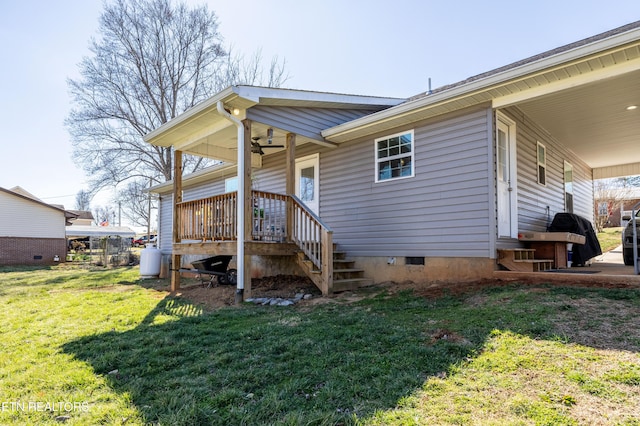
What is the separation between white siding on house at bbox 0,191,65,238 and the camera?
753 inches

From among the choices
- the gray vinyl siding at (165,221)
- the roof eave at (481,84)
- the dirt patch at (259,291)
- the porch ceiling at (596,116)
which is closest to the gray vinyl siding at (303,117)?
the roof eave at (481,84)

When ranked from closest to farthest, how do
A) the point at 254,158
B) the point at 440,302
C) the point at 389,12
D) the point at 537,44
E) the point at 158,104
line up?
the point at 440,302, the point at 254,158, the point at 389,12, the point at 537,44, the point at 158,104

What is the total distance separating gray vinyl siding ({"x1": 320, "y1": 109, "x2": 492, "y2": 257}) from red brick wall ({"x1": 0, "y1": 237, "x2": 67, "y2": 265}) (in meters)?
19.3

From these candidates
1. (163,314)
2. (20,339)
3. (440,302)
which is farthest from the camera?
(163,314)

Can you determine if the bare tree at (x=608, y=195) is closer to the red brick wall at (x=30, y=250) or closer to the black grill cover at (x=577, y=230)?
the black grill cover at (x=577, y=230)

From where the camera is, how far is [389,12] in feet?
35.9

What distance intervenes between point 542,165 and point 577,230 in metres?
1.47

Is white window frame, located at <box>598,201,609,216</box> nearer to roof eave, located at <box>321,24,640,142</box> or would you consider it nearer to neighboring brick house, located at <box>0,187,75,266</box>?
roof eave, located at <box>321,24,640,142</box>

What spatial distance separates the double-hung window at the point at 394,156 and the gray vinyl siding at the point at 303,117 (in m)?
1.25

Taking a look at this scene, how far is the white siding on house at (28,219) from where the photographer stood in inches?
753

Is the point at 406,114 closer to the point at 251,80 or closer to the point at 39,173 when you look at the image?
the point at 251,80

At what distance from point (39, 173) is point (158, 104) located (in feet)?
82.3

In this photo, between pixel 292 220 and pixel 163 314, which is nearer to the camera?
pixel 163 314

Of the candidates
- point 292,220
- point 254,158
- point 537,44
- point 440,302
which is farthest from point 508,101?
point 537,44
